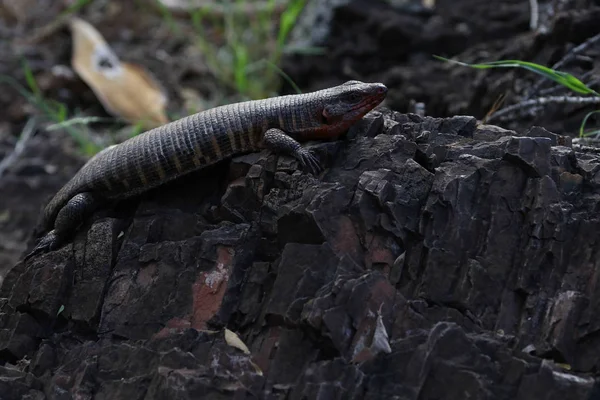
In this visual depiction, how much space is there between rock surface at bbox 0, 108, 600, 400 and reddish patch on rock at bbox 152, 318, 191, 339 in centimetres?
2

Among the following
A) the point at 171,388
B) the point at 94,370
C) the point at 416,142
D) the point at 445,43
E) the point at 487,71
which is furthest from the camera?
the point at 445,43

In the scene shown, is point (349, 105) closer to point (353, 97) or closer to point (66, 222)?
point (353, 97)

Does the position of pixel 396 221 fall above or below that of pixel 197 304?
above

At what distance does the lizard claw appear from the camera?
4.83 m

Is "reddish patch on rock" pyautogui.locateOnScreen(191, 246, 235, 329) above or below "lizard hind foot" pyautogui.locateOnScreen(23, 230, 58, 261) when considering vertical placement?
above

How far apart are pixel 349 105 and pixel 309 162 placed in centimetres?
58

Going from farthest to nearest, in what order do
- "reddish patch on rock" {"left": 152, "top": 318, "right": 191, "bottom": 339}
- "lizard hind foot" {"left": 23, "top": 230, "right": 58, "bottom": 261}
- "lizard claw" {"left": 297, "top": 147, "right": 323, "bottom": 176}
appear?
"lizard hind foot" {"left": 23, "top": 230, "right": 58, "bottom": 261}
"lizard claw" {"left": 297, "top": 147, "right": 323, "bottom": 176}
"reddish patch on rock" {"left": 152, "top": 318, "right": 191, "bottom": 339}

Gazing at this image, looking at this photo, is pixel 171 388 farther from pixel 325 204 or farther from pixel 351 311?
pixel 325 204

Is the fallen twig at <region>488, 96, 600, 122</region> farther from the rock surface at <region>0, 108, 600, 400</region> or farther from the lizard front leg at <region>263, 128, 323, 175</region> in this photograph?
the lizard front leg at <region>263, 128, 323, 175</region>

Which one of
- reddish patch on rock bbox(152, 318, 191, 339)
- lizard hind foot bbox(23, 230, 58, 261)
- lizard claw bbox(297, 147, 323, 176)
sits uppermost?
lizard claw bbox(297, 147, 323, 176)

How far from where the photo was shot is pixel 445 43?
900 cm

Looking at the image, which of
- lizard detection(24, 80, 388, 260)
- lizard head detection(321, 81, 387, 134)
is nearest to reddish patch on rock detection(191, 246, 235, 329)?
lizard detection(24, 80, 388, 260)

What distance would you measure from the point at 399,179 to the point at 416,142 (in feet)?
1.53

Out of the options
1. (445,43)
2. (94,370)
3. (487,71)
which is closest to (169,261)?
(94,370)
